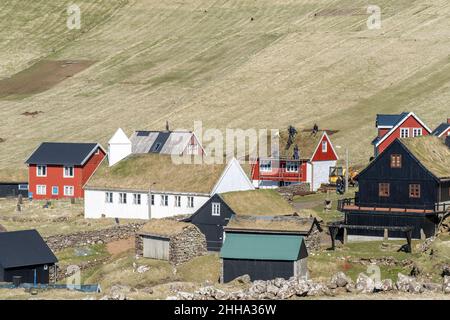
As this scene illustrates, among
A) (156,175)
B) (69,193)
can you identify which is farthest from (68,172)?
(156,175)

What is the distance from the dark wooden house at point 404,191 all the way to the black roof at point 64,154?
34529mm

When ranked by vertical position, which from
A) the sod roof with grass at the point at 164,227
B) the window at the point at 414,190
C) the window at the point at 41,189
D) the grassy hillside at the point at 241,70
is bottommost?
the sod roof with grass at the point at 164,227

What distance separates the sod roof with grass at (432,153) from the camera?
275ft

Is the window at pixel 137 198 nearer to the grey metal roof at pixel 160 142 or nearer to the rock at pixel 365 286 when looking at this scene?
the grey metal roof at pixel 160 142

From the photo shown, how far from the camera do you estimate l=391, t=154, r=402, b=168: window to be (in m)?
84.8

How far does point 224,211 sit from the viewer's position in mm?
82188

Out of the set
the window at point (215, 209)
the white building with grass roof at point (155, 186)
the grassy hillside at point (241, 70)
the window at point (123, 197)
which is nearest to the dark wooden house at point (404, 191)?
the window at point (215, 209)

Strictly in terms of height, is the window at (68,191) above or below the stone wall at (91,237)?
above

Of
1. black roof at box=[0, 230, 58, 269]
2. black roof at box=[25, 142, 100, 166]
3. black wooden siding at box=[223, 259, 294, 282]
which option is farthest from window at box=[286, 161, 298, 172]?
black roof at box=[0, 230, 58, 269]

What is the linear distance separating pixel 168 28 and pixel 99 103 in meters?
36.2

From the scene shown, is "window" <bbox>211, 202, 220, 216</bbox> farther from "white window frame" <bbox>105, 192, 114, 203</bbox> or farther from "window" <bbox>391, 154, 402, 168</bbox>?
"white window frame" <bbox>105, 192, 114, 203</bbox>

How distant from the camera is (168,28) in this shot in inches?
7569

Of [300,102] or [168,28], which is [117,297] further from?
[168,28]
